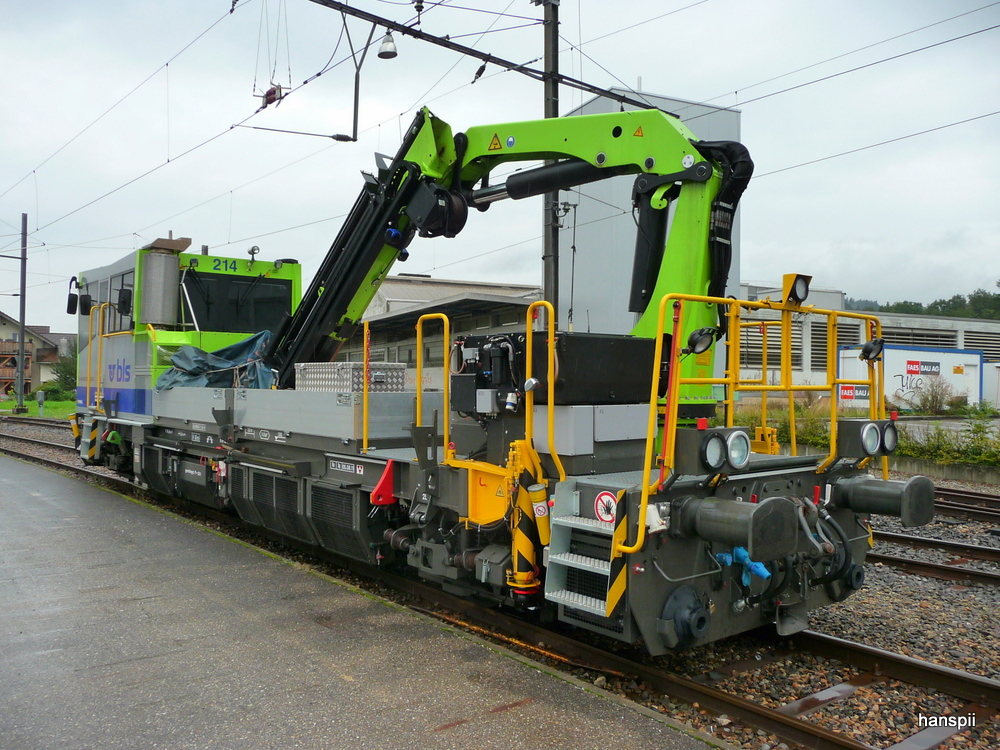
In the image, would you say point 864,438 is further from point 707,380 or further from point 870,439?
point 707,380

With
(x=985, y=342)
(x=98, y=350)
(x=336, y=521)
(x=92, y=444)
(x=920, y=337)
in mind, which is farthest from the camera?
(x=985, y=342)

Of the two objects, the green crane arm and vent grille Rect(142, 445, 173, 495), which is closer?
the green crane arm

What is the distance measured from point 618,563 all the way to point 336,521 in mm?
3113

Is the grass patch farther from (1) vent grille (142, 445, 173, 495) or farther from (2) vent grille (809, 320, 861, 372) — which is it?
(2) vent grille (809, 320, 861, 372)

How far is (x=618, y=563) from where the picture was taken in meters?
4.12

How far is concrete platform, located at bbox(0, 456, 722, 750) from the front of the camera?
152 inches

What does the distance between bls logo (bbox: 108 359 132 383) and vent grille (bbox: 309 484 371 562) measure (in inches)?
210

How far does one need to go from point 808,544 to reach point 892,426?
111 centimetres

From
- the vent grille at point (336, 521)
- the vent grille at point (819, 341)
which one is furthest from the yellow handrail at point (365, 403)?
the vent grille at point (819, 341)

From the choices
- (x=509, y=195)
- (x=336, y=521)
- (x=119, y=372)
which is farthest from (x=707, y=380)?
(x=119, y=372)

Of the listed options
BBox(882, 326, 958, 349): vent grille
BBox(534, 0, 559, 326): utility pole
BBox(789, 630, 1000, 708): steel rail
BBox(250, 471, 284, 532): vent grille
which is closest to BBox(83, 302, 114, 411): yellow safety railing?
BBox(250, 471, 284, 532): vent grille

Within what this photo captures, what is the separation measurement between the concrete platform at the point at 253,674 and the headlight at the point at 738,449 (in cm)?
139

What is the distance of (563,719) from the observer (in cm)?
400

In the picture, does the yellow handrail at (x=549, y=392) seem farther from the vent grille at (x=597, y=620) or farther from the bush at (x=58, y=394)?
the bush at (x=58, y=394)
